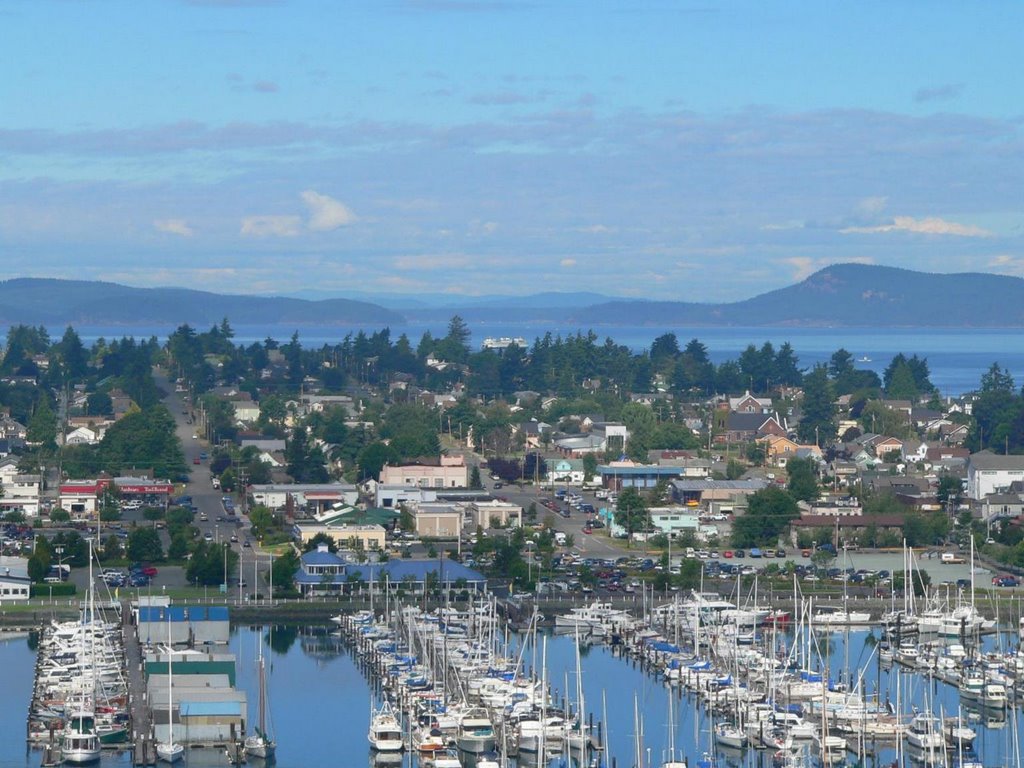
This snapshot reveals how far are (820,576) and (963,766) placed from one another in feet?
39.7

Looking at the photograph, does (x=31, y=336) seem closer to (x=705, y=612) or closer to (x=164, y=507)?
(x=164, y=507)

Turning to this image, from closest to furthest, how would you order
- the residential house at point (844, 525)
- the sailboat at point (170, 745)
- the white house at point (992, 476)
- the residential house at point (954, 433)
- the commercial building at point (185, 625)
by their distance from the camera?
the sailboat at point (170, 745), the commercial building at point (185, 625), the residential house at point (844, 525), the white house at point (992, 476), the residential house at point (954, 433)

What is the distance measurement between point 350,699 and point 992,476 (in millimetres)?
19742

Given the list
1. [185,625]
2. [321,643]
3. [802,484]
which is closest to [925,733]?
[321,643]

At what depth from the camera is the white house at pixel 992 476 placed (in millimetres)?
38688

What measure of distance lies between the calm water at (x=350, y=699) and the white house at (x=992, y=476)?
12.6m

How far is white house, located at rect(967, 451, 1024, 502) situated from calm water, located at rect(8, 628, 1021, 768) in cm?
1260

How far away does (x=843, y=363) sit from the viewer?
65.7m

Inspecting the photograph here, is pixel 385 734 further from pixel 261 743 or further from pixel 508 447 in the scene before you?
pixel 508 447

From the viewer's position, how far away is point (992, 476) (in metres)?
38.8

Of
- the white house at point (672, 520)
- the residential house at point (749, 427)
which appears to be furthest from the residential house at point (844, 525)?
the residential house at point (749, 427)

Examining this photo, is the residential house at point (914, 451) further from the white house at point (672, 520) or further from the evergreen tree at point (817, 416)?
the white house at point (672, 520)

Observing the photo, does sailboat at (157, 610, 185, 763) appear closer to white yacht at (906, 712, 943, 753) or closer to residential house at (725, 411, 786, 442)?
white yacht at (906, 712, 943, 753)

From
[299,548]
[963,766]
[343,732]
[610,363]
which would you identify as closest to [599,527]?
[299,548]
